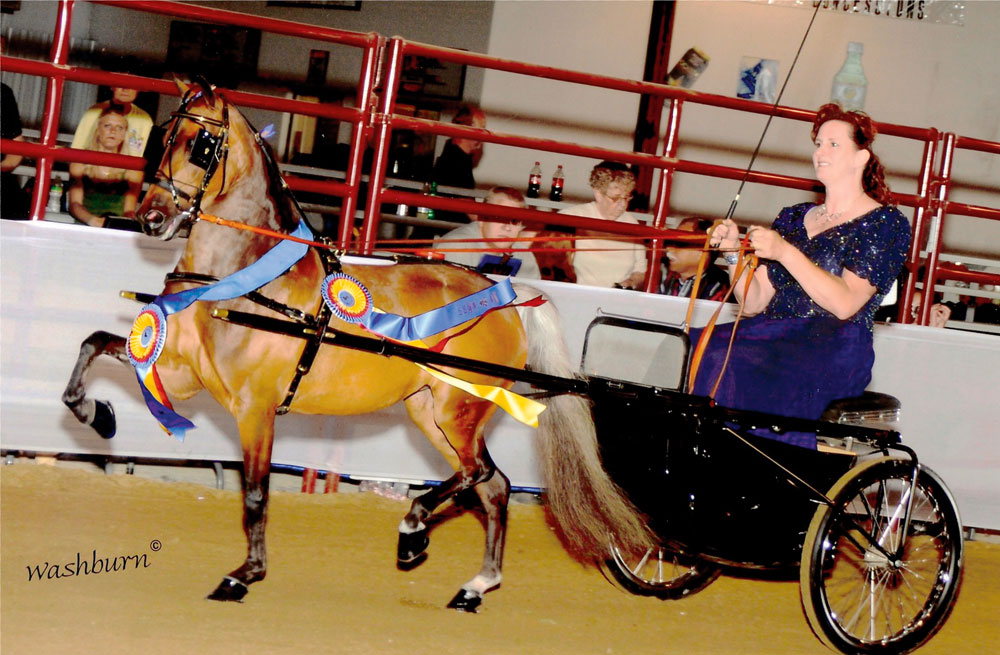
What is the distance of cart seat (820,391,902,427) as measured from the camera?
127 inches

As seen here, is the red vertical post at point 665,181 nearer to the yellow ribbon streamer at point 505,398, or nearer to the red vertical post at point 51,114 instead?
the yellow ribbon streamer at point 505,398

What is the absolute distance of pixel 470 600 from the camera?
342 cm

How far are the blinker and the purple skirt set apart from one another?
1.63 metres

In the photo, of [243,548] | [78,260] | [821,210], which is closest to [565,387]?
[821,210]

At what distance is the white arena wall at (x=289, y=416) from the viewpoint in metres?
4.02

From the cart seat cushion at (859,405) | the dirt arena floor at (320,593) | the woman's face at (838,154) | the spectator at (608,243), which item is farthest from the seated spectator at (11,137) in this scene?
the cart seat cushion at (859,405)

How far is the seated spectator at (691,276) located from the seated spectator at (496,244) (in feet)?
2.31

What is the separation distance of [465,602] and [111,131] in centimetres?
296

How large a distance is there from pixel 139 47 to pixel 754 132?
545cm

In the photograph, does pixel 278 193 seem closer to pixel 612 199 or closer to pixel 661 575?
pixel 661 575

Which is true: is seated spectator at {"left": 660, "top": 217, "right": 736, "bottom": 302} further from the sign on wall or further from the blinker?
the sign on wall

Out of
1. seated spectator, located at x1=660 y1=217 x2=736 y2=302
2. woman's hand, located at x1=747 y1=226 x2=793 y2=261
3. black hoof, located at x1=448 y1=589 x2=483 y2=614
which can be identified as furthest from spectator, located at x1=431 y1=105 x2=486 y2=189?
woman's hand, located at x1=747 y1=226 x2=793 y2=261

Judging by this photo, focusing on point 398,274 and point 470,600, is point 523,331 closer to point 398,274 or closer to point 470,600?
point 398,274

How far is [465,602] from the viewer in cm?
341
